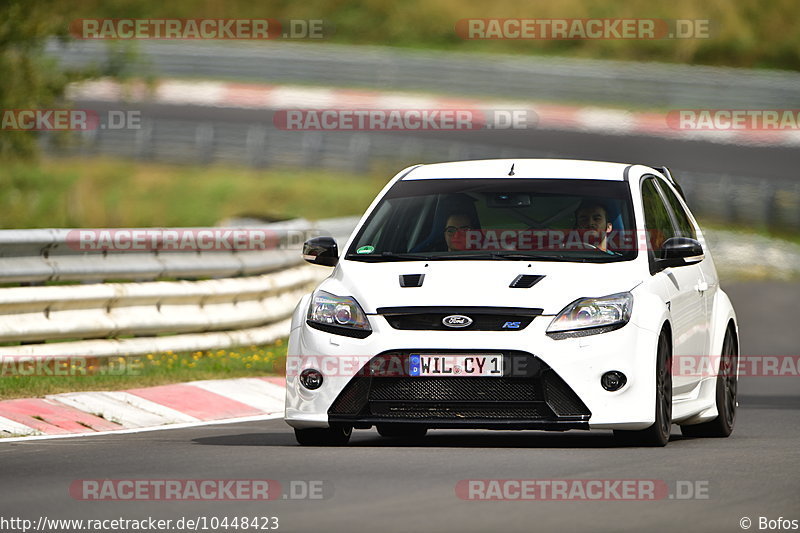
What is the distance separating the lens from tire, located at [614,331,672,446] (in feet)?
34.3

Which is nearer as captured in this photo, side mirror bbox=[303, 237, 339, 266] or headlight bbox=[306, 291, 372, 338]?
headlight bbox=[306, 291, 372, 338]

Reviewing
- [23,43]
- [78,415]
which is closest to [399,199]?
[78,415]

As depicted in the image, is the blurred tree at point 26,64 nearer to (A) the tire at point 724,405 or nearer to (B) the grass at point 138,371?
(B) the grass at point 138,371

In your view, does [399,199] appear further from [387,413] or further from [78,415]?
[78,415]

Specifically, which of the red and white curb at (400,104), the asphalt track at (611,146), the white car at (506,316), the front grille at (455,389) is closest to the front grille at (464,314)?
the white car at (506,316)

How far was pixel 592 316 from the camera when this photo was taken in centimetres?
1023

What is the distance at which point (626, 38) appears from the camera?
55.6 meters

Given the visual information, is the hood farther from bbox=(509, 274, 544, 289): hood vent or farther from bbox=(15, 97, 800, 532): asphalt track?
bbox=(15, 97, 800, 532): asphalt track

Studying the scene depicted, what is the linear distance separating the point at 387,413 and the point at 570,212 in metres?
1.84

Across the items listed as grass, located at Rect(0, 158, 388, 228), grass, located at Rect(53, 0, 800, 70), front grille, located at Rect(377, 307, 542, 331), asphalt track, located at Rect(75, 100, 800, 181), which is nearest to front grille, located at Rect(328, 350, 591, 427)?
front grille, located at Rect(377, 307, 542, 331)

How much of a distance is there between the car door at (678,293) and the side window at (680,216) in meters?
0.15

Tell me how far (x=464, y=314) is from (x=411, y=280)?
1.42 ft

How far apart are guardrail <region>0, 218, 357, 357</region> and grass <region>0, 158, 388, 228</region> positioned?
1300cm

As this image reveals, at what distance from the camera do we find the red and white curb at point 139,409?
11.8 m
